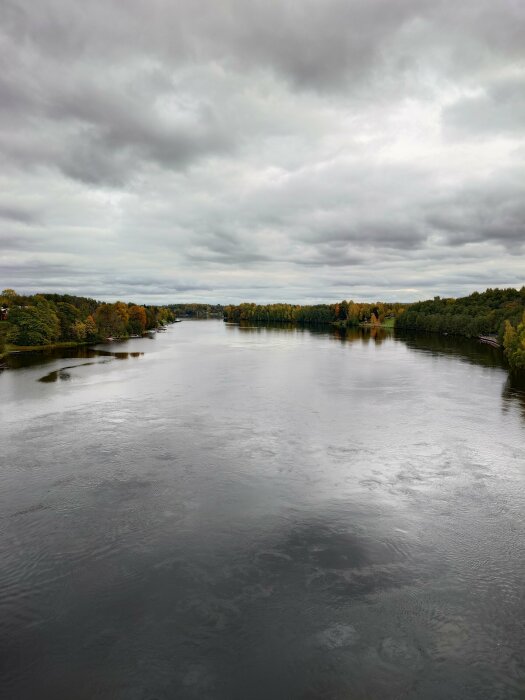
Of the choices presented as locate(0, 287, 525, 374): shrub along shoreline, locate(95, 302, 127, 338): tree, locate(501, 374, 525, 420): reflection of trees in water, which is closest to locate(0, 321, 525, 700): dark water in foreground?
locate(501, 374, 525, 420): reflection of trees in water

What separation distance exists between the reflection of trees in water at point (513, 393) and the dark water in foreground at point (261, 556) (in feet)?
23.1

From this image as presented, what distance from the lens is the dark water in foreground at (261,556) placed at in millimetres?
12539

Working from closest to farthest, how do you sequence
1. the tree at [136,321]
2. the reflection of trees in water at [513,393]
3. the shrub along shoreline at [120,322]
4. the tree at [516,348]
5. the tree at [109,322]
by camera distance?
the reflection of trees in water at [513,393], the tree at [516,348], the shrub along shoreline at [120,322], the tree at [109,322], the tree at [136,321]

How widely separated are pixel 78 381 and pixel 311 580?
4592 cm

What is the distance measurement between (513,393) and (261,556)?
43084 millimetres

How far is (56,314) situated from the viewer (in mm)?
99250

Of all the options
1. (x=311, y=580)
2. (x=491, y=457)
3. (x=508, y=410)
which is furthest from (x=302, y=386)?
(x=311, y=580)

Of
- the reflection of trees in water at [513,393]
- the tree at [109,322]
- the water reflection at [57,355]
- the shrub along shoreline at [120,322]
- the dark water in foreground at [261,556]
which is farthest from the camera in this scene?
the tree at [109,322]

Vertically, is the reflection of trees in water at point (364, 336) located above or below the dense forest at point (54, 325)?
below

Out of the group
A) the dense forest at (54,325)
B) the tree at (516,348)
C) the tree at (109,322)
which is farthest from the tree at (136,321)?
the tree at (516,348)

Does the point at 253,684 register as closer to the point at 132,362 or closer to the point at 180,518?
the point at 180,518

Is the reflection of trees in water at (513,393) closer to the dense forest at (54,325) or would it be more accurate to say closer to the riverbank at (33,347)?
the riverbank at (33,347)

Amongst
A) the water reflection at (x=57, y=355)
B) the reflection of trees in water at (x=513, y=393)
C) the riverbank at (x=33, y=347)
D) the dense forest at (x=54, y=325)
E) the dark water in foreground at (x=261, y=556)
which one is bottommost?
the dark water in foreground at (x=261, y=556)

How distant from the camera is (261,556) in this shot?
1758 cm
